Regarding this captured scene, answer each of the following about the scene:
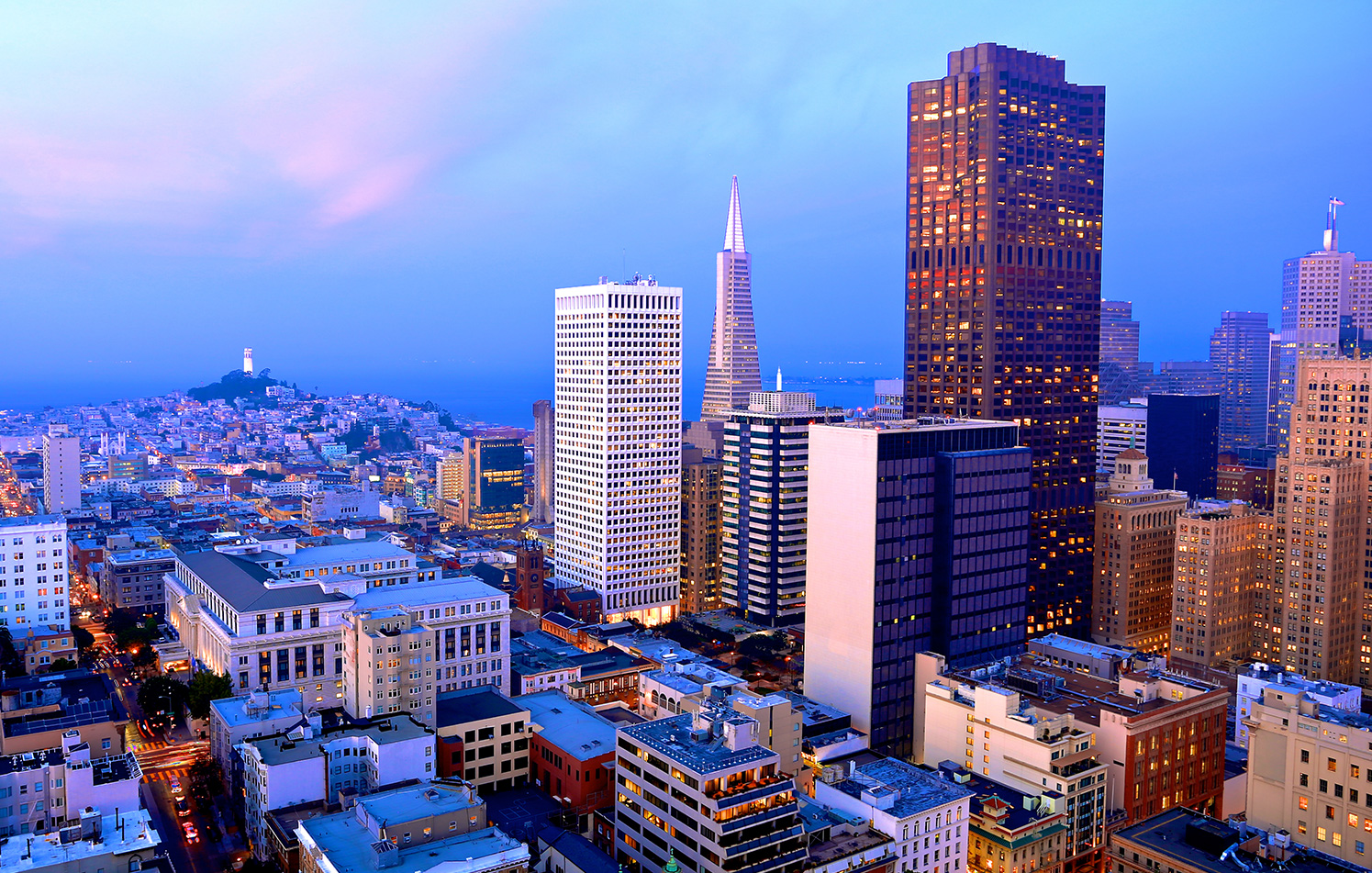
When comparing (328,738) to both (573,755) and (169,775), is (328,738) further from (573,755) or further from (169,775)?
(169,775)

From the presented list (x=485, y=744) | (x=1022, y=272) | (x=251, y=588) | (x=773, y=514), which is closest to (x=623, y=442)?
(x=773, y=514)

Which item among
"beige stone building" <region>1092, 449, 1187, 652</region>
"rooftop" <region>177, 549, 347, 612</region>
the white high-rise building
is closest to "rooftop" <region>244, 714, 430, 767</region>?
"rooftop" <region>177, 549, 347, 612</region>

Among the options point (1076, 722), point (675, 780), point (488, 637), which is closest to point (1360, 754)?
point (1076, 722)

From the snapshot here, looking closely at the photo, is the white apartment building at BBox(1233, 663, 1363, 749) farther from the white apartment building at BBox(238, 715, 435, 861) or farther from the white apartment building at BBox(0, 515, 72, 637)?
the white apartment building at BBox(0, 515, 72, 637)

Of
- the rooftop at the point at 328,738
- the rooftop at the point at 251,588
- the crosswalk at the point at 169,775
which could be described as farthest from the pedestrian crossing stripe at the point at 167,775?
the rooftop at the point at 328,738

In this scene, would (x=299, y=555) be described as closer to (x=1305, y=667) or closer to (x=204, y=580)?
(x=204, y=580)

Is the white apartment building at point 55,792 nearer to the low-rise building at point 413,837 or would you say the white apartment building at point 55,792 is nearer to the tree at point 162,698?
the low-rise building at point 413,837
